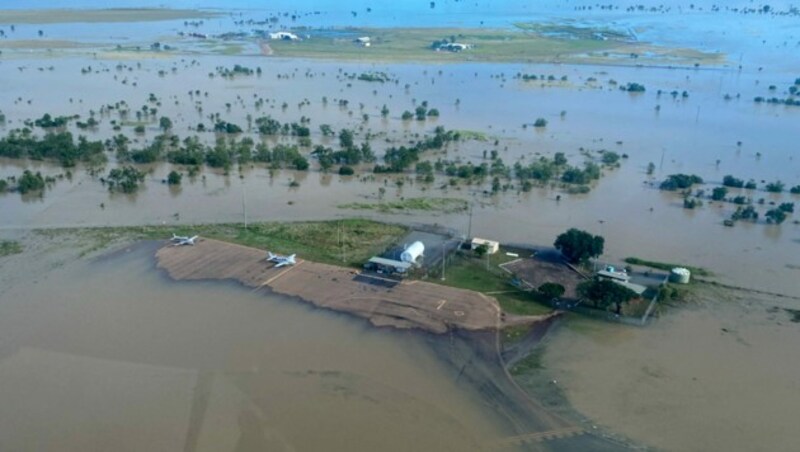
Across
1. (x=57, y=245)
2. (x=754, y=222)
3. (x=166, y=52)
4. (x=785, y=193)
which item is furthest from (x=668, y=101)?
(x=166, y=52)

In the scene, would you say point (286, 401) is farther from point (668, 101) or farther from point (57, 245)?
point (668, 101)

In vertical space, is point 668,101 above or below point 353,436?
→ above

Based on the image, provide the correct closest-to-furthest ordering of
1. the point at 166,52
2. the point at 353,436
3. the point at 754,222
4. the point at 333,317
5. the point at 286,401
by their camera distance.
A: the point at 353,436 → the point at 286,401 → the point at 333,317 → the point at 754,222 → the point at 166,52

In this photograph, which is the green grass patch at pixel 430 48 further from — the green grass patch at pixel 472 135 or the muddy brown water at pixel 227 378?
the muddy brown water at pixel 227 378

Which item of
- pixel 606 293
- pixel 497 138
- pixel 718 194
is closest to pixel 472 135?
pixel 497 138

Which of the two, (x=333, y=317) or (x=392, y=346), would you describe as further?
(x=333, y=317)

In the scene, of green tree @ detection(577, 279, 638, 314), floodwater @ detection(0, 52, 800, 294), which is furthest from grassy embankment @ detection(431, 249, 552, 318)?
floodwater @ detection(0, 52, 800, 294)
